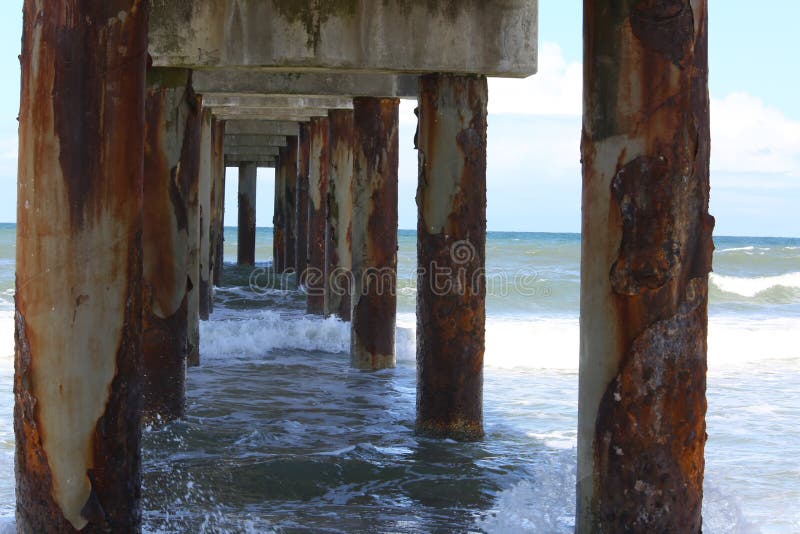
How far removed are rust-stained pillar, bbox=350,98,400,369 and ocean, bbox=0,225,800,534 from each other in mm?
711

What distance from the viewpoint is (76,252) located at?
120 inches

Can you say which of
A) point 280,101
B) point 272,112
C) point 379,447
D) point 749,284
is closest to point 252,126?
point 272,112

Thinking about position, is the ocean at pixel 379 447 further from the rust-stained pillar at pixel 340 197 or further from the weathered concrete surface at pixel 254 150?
the weathered concrete surface at pixel 254 150

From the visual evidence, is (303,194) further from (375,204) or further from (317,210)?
(375,204)

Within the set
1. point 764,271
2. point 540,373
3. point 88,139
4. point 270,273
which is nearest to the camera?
point 88,139

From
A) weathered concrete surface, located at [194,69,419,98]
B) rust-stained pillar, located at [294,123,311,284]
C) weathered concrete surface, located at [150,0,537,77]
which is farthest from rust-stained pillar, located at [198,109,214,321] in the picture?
weathered concrete surface, located at [150,0,537,77]

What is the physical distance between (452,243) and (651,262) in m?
2.74

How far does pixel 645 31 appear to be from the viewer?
10.6ft

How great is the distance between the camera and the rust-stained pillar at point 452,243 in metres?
5.95

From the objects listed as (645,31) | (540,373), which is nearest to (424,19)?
(645,31)

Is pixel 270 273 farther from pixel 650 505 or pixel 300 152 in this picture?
pixel 650 505

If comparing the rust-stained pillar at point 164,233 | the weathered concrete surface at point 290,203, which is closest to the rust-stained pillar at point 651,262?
the rust-stained pillar at point 164,233

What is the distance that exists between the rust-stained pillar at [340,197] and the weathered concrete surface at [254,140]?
9.35m

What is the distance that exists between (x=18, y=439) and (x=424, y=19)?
12.1ft
